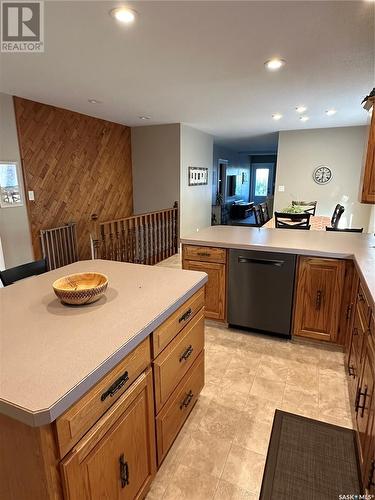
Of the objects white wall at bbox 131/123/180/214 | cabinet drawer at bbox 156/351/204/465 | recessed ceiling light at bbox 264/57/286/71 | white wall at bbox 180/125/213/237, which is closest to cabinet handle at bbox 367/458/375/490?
cabinet drawer at bbox 156/351/204/465

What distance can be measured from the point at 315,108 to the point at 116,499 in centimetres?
509

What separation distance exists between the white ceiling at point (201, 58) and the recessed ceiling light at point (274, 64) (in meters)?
0.07

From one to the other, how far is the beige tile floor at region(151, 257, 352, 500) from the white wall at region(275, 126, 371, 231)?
489cm

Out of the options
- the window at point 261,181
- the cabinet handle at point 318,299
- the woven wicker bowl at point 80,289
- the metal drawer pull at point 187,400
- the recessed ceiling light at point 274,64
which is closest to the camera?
the woven wicker bowl at point 80,289

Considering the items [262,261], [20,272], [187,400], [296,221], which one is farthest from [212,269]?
[296,221]

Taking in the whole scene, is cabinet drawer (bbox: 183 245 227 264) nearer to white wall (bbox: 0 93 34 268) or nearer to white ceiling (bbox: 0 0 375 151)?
white ceiling (bbox: 0 0 375 151)

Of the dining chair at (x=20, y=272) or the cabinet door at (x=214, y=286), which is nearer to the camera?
the dining chair at (x=20, y=272)

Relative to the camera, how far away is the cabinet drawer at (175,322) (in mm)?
1295

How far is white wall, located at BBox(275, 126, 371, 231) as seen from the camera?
246 inches

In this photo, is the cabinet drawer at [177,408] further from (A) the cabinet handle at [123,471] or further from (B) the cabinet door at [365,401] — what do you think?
(B) the cabinet door at [365,401]

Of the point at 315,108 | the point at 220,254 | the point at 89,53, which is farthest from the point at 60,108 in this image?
the point at 315,108

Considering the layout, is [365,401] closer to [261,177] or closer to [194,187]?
[194,187]

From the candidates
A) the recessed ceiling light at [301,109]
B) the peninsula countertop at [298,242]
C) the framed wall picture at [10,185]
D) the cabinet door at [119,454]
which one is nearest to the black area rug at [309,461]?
the cabinet door at [119,454]

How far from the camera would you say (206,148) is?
7.17 meters
